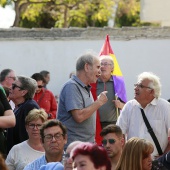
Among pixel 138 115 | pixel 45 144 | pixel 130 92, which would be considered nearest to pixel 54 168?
pixel 45 144

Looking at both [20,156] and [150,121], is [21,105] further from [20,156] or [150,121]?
[150,121]

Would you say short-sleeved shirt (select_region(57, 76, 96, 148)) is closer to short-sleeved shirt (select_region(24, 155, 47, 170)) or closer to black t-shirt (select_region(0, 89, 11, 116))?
black t-shirt (select_region(0, 89, 11, 116))

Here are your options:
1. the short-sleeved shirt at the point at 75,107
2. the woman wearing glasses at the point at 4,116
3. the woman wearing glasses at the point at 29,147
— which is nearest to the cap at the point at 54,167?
the woman wearing glasses at the point at 4,116

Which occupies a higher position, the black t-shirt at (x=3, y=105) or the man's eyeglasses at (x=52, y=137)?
the black t-shirt at (x=3, y=105)

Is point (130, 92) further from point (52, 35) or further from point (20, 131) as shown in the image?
point (20, 131)

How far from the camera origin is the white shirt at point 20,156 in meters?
9.02

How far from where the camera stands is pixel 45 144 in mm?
8414

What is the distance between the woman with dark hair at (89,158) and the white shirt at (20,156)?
8.04 ft

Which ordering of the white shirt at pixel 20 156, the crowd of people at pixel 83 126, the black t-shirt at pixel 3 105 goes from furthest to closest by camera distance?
the white shirt at pixel 20 156, the black t-shirt at pixel 3 105, the crowd of people at pixel 83 126

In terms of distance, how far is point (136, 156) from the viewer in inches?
321

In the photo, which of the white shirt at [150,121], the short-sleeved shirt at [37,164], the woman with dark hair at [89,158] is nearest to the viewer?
the woman with dark hair at [89,158]

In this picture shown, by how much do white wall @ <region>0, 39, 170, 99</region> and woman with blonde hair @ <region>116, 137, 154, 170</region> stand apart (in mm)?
10290

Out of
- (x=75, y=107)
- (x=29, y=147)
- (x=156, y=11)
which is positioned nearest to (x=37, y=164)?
(x=29, y=147)

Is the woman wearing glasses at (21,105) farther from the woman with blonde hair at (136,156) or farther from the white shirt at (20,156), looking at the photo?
the woman with blonde hair at (136,156)
